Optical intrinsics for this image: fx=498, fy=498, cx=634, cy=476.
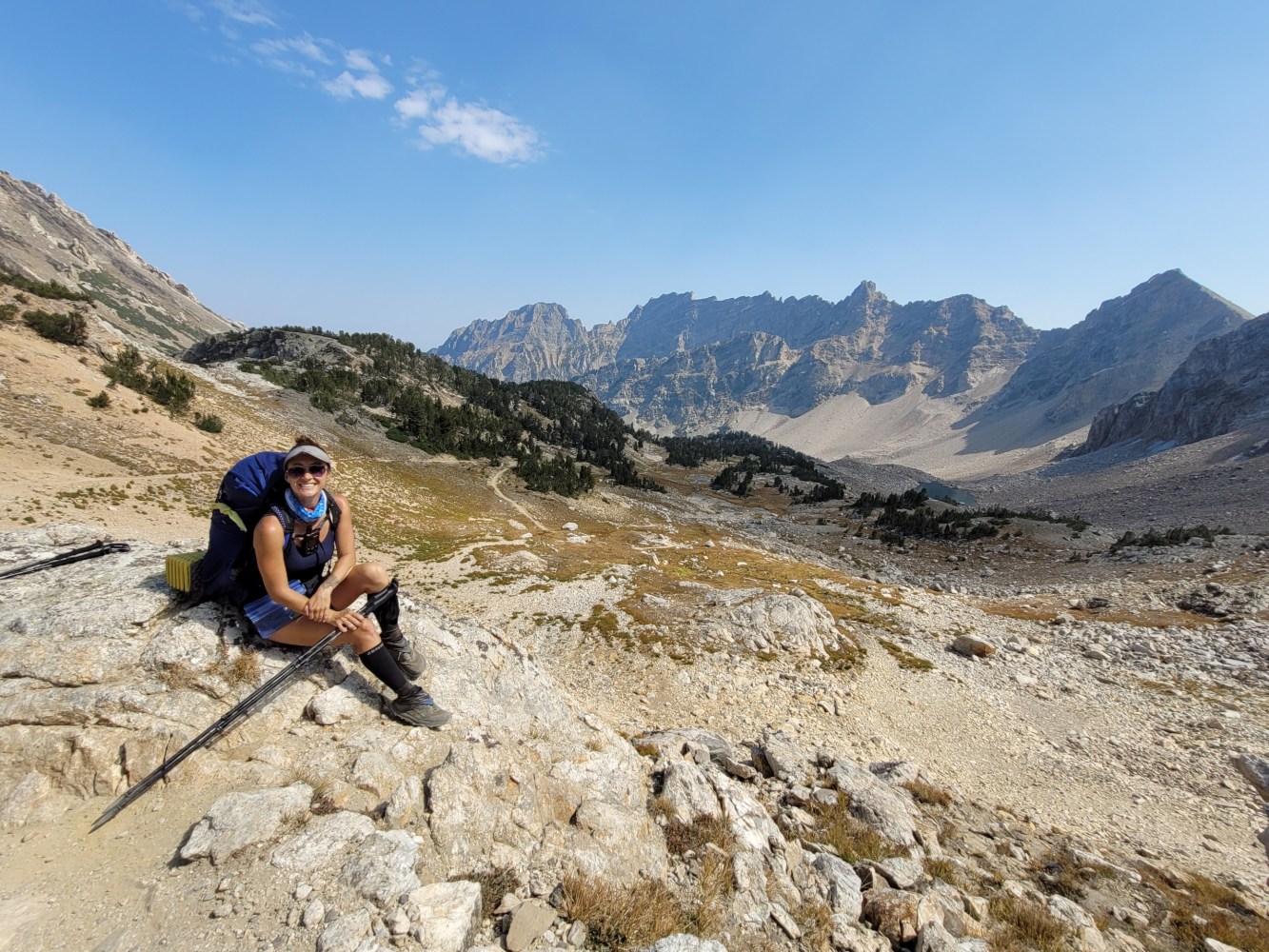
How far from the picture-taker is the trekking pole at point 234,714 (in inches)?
202

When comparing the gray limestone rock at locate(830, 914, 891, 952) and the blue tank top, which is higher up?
the blue tank top

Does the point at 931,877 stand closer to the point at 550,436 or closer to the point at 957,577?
the point at 957,577

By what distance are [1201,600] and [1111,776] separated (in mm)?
27759

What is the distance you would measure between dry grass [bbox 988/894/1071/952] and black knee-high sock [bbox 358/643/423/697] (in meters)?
8.98

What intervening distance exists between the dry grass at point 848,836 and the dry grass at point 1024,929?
1.52 metres

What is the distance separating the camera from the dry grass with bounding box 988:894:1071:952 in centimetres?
721

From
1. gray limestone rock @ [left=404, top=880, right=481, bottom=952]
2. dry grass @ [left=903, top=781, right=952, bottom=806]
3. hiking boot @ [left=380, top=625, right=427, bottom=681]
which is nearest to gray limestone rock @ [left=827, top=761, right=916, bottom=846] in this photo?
dry grass @ [left=903, top=781, right=952, bottom=806]

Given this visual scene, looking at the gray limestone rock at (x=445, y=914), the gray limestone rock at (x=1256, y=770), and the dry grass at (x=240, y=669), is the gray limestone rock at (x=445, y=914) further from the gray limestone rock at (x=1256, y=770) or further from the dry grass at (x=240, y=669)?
the gray limestone rock at (x=1256, y=770)

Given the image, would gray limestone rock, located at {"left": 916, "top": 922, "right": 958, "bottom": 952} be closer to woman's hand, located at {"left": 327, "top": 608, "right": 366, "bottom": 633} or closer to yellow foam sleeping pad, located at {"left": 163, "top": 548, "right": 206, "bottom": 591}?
woman's hand, located at {"left": 327, "top": 608, "right": 366, "bottom": 633}

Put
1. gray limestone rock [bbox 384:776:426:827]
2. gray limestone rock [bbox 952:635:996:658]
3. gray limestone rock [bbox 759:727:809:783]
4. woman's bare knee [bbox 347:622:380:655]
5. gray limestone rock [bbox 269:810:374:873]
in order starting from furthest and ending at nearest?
gray limestone rock [bbox 952:635:996:658]
gray limestone rock [bbox 759:727:809:783]
woman's bare knee [bbox 347:622:380:655]
gray limestone rock [bbox 384:776:426:827]
gray limestone rock [bbox 269:810:374:873]

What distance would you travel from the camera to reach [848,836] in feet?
29.3

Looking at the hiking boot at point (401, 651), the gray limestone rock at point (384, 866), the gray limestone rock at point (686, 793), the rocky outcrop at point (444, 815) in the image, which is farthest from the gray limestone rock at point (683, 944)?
the hiking boot at point (401, 651)

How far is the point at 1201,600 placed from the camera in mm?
32750

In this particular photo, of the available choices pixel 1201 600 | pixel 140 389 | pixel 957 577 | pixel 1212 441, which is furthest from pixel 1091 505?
pixel 140 389
